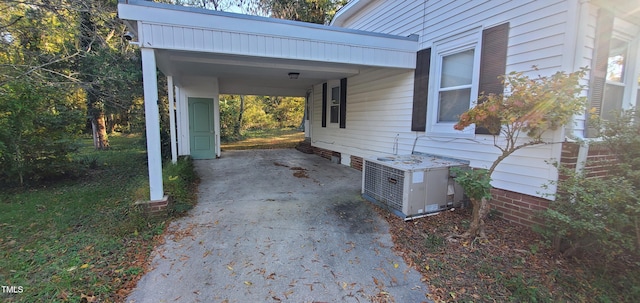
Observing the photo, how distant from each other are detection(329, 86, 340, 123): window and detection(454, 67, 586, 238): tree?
5.64m

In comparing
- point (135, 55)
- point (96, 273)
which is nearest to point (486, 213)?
point (96, 273)

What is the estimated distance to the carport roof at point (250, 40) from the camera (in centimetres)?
364

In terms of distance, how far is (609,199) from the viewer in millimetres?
2463

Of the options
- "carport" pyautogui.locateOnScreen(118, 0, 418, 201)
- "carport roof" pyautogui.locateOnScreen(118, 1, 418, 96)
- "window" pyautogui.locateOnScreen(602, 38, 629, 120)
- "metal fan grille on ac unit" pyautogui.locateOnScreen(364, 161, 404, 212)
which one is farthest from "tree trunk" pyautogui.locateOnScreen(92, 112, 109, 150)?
"window" pyautogui.locateOnScreen(602, 38, 629, 120)

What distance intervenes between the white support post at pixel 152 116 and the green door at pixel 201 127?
5.47m

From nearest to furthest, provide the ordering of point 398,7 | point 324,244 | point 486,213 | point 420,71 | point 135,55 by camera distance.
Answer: point 324,244 → point 486,213 → point 420,71 → point 398,7 → point 135,55

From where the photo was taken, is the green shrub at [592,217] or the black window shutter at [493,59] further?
the black window shutter at [493,59]

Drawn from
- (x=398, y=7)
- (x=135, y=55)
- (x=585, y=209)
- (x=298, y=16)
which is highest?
(x=298, y=16)

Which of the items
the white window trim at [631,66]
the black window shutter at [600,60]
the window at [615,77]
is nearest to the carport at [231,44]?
the black window shutter at [600,60]

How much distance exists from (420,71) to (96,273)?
560 cm

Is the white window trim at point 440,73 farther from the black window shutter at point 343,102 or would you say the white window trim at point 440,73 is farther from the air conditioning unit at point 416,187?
the black window shutter at point 343,102

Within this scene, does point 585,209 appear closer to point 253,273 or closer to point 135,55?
point 253,273

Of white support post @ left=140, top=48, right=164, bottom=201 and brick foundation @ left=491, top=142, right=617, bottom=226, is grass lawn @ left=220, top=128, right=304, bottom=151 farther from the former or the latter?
brick foundation @ left=491, top=142, right=617, bottom=226

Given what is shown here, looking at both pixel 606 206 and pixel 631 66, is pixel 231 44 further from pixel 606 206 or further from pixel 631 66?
pixel 631 66
